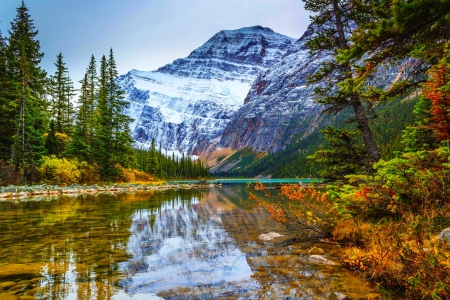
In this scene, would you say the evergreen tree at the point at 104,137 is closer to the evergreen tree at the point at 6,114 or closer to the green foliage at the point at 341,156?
the evergreen tree at the point at 6,114

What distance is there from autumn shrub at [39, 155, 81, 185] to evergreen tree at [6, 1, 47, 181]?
1178mm

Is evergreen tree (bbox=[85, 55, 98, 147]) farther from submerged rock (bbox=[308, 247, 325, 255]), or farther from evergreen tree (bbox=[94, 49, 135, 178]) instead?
submerged rock (bbox=[308, 247, 325, 255])

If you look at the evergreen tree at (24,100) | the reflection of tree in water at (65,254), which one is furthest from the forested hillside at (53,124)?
the reflection of tree in water at (65,254)

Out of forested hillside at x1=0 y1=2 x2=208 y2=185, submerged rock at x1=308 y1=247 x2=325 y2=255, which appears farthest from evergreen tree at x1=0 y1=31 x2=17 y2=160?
submerged rock at x1=308 y1=247 x2=325 y2=255

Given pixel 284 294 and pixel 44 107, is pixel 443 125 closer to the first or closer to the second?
pixel 284 294

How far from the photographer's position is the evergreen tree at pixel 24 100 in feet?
116

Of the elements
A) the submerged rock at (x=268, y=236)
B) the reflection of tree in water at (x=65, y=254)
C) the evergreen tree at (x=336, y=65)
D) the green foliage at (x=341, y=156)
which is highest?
the evergreen tree at (x=336, y=65)

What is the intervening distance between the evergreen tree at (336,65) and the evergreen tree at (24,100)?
1334 inches

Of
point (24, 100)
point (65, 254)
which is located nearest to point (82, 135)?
point (24, 100)

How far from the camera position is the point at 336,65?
41.5ft

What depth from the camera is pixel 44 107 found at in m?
46.0

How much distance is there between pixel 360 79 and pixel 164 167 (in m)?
124

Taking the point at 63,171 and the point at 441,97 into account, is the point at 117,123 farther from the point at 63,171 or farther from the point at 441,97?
the point at 441,97

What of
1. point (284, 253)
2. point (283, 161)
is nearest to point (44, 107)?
point (284, 253)
